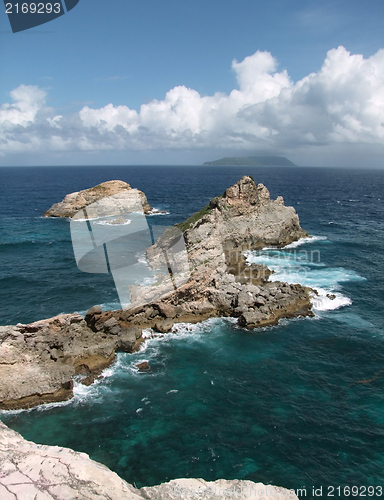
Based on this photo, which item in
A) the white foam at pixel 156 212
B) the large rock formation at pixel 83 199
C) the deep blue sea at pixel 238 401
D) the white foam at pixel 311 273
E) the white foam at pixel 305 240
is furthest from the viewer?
the white foam at pixel 156 212

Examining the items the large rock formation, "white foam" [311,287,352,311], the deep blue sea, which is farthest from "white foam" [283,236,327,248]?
the large rock formation

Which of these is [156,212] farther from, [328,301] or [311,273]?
[328,301]

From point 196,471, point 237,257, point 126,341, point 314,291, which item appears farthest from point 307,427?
point 237,257

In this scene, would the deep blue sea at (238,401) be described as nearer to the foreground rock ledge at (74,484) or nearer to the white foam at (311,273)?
the white foam at (311,273)

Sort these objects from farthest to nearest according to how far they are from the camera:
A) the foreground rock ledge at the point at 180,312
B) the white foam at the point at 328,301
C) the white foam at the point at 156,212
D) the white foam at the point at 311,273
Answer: the white foam at the point at 156,212 < the white foam at the point at 311,273 < the white foam at the point at 328,301 < the foreground rock ledge at the point at 180,312

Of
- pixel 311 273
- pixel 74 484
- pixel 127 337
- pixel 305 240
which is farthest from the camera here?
pixel 305 240

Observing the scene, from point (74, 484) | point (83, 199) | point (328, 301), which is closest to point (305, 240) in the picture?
point (328, 301)

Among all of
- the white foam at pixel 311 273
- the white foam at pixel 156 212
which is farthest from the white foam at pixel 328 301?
the white foam at pixel 156 212
